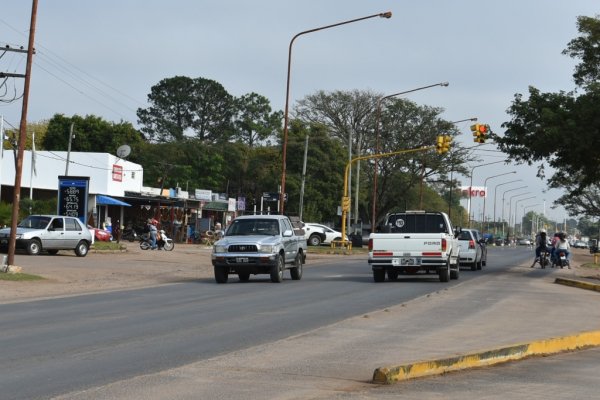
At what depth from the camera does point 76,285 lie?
25234 millimetres

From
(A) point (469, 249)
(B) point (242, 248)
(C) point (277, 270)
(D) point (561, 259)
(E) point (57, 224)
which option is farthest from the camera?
(D) point (561, 259)

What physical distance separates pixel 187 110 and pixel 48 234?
6749 cm

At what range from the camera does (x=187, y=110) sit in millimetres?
103938

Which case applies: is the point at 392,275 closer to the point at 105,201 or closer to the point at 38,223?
the point at 38,223

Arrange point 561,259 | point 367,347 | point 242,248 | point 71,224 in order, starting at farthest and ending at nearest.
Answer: point 561,259 → point 71,224 → point 242,248 → point 367,347

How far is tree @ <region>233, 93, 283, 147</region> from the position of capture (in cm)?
10506

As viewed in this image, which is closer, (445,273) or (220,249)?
(220,249)

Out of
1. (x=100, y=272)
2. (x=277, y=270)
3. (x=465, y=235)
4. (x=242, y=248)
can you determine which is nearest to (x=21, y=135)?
(x=100, y=272)

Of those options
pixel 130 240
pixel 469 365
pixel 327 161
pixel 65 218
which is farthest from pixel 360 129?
pixel 469 365

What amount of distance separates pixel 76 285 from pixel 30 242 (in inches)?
499

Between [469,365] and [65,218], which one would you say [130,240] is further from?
[469,365]

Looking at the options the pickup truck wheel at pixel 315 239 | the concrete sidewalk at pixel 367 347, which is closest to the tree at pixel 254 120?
the pickup truck wheel at pixel 315 239

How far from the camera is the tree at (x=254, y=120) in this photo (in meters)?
105

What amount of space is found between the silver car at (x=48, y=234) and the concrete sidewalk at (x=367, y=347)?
65.5 feet
